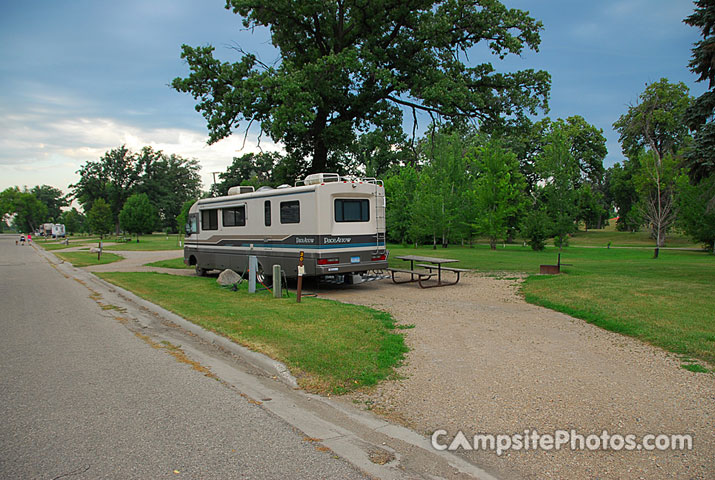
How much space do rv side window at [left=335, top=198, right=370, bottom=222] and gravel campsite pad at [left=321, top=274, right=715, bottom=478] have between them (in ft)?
18.5

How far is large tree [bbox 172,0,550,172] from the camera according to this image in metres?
16.8

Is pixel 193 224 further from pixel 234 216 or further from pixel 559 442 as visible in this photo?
pixel 559 442

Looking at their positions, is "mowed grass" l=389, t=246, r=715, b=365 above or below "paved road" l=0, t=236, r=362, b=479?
above

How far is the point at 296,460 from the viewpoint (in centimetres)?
369

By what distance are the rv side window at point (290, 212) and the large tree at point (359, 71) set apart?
330cm

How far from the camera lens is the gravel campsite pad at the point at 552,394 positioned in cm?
362

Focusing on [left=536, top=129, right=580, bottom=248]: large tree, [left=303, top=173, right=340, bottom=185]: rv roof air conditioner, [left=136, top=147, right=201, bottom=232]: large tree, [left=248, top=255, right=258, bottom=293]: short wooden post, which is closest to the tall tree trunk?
[left=303, top=173, right=340, bottom=185]: rv roof air conditioner

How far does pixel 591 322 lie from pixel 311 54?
52.2 ft

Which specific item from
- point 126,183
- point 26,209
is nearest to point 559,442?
point 126,183

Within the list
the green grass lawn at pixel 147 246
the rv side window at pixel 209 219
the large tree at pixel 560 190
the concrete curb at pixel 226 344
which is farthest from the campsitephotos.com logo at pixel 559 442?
the green grass lawn at pixel 147 246

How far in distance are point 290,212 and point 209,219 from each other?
5.20 meters

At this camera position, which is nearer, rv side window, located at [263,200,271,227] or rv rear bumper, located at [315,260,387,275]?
rv rear bumper, located at [315,260,387,275]

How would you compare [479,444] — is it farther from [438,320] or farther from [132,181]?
[132,181]

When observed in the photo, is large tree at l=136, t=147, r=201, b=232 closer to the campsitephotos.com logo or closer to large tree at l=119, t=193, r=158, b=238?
large tree at l=119, t=193, r=158, b=238
